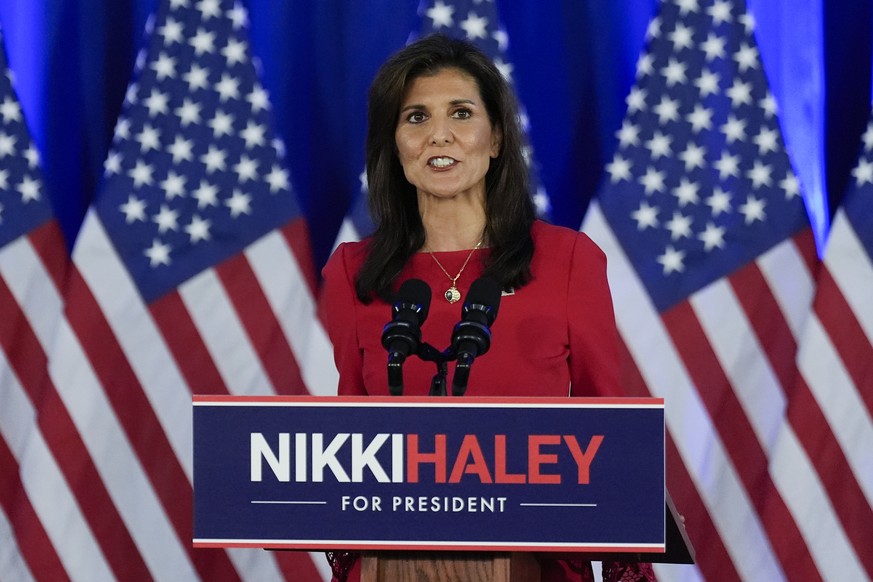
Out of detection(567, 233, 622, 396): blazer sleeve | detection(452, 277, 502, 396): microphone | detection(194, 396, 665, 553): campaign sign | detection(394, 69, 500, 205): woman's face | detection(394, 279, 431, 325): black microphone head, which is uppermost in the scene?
detection(394, 69, 500, 205): woman's face

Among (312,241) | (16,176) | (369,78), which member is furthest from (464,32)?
(16,176)

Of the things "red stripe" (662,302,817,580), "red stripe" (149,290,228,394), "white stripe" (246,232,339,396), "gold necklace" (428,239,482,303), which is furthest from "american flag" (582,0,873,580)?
"gold necklace" (428,239,482,303)

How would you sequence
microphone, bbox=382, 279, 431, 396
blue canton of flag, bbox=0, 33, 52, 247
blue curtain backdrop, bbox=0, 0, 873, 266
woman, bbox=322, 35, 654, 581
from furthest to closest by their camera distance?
1. blue canton of flag, bbox=0, 33, 52, 247
2. blue curtain backdrop, bbox=0, 0, 873, 266
3. woman, bbox=322, 35, 654, 581
4. microphone, bbox=382, 279, 431, 396

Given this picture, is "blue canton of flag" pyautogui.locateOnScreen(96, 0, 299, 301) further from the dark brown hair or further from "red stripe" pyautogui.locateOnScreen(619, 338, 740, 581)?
the dark brown hair

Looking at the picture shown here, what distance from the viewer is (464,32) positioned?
3.43 m

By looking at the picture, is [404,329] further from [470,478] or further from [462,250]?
[462,250]

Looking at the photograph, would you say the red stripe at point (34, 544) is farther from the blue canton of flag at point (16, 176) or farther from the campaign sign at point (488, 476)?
the campaign sign at point (488, 476)

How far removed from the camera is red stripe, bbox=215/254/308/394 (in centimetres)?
341

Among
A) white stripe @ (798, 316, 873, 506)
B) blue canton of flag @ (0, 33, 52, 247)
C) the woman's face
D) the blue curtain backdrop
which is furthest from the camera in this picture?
blue canton of flag @ (0, 33, 52, 247)

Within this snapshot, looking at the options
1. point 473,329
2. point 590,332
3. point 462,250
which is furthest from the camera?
point 462,250

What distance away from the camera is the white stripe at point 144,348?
342cm

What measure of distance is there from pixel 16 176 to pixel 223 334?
0.76 m

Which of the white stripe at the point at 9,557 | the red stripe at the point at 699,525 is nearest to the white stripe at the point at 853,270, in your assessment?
the red stripe at the point at 699,525

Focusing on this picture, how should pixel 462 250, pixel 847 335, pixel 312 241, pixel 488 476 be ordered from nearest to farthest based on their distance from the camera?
pixel 488 476, pixel 462 250, pixel 847 335, pixel 312 241
